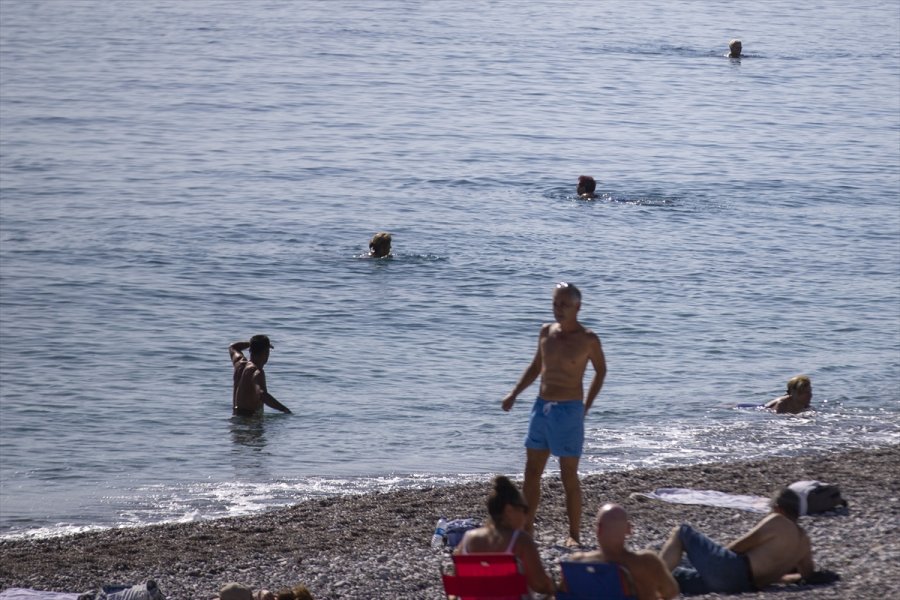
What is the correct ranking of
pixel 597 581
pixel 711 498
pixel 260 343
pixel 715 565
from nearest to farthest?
1. pixel 597 581
2. pixel 715 565
3. pixel 711 498
4. pixel 260 343

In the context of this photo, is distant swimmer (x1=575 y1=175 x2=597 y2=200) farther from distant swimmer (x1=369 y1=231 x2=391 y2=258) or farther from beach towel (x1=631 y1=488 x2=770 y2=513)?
beach towel (x1=631 y1=488 x2=770 y2=513)

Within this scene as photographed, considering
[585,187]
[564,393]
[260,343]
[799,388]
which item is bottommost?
[799,388]

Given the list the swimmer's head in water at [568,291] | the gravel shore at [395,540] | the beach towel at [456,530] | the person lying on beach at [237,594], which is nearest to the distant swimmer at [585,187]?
the gravel shore at [395,540]

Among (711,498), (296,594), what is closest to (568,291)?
(296,594)

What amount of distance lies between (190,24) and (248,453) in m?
60.6

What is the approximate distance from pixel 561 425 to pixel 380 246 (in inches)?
619

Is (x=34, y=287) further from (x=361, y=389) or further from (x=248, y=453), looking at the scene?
(x=248, y=453)

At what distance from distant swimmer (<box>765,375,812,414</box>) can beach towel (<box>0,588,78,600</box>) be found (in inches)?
354

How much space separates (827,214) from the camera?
1265 inches

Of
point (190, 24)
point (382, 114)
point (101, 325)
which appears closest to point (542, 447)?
point (101, 325)

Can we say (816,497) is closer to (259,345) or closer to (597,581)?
(597,581)

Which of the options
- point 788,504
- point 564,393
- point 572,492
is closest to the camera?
point 788,504

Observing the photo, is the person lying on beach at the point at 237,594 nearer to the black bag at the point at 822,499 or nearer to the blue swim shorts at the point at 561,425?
the blue swim shorts at the point at 561,425

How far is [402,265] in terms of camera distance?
82.7 ft
